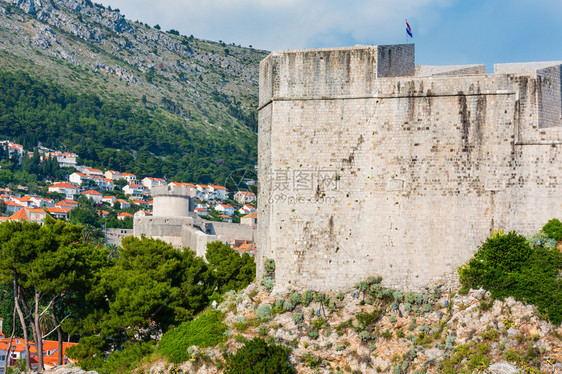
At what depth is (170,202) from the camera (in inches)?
1770

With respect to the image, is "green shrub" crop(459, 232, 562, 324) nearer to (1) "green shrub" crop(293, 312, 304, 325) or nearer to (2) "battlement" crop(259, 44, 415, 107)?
(1) "green shrub" crop(293, 312, 304, 325)

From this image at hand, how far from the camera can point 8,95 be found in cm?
15525

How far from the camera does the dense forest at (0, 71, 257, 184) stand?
500ft

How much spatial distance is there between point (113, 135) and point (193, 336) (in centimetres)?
14867

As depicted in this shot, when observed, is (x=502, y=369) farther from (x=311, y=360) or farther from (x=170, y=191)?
(x=170, y=191)

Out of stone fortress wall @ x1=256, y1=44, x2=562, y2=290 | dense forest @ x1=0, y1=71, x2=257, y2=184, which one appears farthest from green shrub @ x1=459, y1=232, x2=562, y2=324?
dense forest @ x1=0, y1=71, x2=257, y2=184

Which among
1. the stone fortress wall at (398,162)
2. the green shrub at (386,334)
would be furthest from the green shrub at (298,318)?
the green shrub at (386,334)

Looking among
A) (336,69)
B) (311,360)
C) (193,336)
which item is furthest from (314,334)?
(336,69)

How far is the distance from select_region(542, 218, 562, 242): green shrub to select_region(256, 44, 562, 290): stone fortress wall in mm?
294

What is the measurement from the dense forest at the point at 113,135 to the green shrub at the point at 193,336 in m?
125

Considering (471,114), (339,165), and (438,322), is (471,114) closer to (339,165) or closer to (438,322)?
(339,165)

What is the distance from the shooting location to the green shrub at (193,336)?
2109 centimetres

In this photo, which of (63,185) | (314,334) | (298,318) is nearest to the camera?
(314,334)

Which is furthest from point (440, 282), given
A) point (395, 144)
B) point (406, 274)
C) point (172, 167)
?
point (172, 167)
